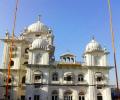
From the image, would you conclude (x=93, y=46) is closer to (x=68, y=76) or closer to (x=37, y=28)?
(x=68, y=76)

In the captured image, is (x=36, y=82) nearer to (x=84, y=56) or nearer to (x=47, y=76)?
(x=47, y=76)

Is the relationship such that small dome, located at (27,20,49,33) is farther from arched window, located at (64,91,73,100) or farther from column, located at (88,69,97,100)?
arched window, located at (64,91,73,100)

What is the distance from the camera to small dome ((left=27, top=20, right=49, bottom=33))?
58.7 meters

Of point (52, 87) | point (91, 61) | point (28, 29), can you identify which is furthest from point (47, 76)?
point (28, 29)

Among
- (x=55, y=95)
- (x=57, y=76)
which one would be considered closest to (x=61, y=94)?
(x=55, y=95)

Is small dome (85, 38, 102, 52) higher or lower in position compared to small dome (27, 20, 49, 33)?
lower

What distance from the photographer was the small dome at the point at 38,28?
5866 centimetres

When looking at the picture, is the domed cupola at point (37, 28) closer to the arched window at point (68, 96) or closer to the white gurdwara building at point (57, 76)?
the white gurdwara building at point (57, 76)

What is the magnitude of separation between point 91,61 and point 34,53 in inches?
441

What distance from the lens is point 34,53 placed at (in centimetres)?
5150

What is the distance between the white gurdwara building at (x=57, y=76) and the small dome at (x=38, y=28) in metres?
5.08

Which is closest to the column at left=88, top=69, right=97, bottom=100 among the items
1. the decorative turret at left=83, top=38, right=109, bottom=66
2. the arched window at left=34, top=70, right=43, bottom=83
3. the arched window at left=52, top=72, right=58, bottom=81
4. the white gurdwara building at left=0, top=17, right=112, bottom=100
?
the white gurdwara building at left=0, top=17, right=112, bottom=100

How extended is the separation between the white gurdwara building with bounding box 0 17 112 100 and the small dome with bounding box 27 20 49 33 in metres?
5.08

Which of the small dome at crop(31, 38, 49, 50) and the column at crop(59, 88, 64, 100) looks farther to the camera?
the small dome at crop(31, 38, 49, 50)
